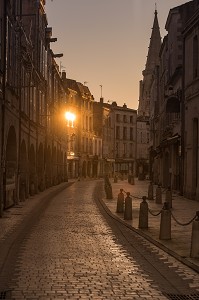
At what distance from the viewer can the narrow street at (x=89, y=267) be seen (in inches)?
309

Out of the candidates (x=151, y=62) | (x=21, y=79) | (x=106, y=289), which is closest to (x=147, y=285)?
(x=106, y=289)

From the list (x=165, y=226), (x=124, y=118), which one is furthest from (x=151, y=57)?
(x=165, y=226)

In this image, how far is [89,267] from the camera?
979 centimetres

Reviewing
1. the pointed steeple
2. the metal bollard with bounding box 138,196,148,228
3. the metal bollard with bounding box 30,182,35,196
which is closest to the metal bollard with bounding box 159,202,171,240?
the metal bollard with bounding box 138,196,148,228

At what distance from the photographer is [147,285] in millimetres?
8320

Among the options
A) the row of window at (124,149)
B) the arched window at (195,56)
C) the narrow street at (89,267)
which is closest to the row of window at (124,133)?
the row of window at (124,149)

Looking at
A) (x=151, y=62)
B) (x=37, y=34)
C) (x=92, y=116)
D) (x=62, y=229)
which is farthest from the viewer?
(x=151, y=62)

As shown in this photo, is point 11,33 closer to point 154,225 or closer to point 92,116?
point 154,225

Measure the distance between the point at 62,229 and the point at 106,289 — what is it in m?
8.07

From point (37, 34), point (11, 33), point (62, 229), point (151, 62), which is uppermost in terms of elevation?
point (151, 62)

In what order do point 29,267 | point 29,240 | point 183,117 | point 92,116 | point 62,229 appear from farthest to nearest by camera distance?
1. point 92,116
2. point 183,117
3. point 62,229
4. point 29,240
5. point 29,267

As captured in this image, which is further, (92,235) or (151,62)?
(151,62)

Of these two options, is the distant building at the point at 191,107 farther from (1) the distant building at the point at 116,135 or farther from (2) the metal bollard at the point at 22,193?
(1) the distant building at the point at 116,135

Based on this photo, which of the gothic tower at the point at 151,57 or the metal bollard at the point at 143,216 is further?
the gothic tower at the point at 151,57
